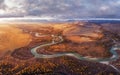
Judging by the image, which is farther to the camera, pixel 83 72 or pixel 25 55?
pixel 25 55

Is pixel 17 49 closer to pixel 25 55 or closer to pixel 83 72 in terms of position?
pixel 25 55

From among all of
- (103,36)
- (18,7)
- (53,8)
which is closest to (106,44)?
(103,36)

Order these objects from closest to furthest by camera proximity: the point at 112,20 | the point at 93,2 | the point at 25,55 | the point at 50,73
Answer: the point at 50,73
the point at 25,55
the point at 112,20
the point at 93,2

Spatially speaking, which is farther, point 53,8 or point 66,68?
point 53,8

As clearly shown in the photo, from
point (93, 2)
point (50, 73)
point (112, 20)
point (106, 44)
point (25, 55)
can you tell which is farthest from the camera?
point (93, 2)

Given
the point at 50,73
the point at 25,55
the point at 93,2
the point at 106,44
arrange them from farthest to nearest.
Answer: the point at 93,2, the point at 106,44, the point at 25,55, the point at 50,73

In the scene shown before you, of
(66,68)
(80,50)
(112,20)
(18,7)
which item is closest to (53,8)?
(18,7)

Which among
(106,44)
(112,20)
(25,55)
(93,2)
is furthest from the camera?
(93,2)

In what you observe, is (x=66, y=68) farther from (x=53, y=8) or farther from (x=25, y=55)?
(x=53, y=8)

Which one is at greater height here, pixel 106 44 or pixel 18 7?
pixel 18 7
